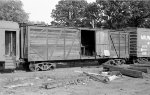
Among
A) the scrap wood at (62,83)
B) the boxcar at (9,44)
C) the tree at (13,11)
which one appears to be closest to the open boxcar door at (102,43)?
the boxcar at (9,44)

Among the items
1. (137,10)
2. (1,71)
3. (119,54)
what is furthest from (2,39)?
(137,10)

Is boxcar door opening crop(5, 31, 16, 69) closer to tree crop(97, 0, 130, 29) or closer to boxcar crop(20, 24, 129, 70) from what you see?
boxcar crop(20, 24, 129, 70)

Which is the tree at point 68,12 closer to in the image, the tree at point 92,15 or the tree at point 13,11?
the tree at point 92,15

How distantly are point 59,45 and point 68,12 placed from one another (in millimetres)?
40131

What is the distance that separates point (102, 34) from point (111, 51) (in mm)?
1910

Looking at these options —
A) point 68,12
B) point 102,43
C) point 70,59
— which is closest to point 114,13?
point 68,12

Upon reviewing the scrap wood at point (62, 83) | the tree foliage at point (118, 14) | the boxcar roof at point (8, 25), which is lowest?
the scrap wood at point (62, 83)

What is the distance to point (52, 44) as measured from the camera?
14.9 meters

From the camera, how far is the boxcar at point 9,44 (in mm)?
12703

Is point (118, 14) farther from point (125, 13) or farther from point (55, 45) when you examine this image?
point (55, 45)

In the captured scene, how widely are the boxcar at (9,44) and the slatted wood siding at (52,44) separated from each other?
93 centimetres

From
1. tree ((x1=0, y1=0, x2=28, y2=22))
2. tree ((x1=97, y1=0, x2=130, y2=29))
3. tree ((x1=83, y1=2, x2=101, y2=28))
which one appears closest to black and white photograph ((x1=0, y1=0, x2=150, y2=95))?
tree ((x1=97, y1=0, x2=130, y2=29))

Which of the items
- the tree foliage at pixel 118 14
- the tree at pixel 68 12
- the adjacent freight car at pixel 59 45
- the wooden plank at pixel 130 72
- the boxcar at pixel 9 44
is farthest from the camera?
the tree at pixel 68 12

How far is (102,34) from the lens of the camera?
17562 millimetres
